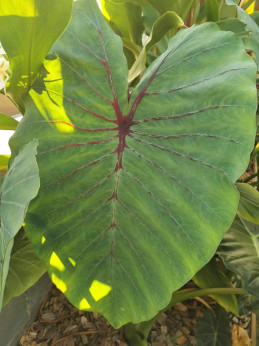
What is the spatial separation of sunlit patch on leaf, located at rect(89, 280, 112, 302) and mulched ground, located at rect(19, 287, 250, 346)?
1.56 ft

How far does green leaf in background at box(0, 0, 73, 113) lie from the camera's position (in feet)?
2.02

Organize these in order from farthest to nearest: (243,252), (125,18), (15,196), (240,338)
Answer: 1. (240,338)
2. (125,18)
3. (243,252)
4. (15,196)

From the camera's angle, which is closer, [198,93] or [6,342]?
[198,93]

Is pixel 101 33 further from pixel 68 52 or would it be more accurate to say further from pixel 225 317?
pixel 225 317

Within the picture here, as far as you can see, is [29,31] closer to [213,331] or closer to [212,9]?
[212,9]

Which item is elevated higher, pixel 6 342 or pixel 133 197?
pixel 133 197

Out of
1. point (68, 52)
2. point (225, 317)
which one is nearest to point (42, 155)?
point (68, 52)

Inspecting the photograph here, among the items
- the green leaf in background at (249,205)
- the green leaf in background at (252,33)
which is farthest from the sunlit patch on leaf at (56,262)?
the green leaf in background at (252,33)

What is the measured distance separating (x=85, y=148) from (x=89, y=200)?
0.09m

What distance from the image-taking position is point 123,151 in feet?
2.20

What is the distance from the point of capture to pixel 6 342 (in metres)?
1.07

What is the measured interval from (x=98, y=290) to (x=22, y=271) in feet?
0.66

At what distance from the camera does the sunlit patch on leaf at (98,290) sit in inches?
27.1

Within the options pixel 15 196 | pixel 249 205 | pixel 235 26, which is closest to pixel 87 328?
pixel 249 205
